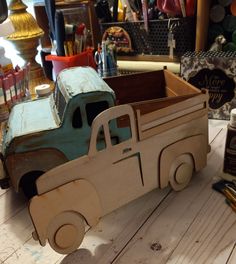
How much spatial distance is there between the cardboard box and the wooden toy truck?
17 cm

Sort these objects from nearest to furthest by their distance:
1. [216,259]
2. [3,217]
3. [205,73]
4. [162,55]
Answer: [216,259], [3,217], [205,73], [162,55]

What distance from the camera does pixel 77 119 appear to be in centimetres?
44

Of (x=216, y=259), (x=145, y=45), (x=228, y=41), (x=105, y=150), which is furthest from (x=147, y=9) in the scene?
(x=216, y=259)

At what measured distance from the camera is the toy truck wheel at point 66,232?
1.24 feet

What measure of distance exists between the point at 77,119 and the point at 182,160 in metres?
0.17

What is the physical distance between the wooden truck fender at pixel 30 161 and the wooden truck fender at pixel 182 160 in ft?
0.48

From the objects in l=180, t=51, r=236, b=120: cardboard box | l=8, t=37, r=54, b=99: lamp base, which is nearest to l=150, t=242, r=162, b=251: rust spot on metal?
l=180, t=51, r=236, b=120: cardboard box

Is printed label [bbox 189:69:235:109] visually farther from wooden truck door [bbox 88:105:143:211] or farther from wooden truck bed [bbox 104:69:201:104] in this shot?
wooden truck door [bbox 88:105:143:211]

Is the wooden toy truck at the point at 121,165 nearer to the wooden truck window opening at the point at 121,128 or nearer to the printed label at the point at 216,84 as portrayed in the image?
the wooden truck window opening at the point at 121,128

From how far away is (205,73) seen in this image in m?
0.67

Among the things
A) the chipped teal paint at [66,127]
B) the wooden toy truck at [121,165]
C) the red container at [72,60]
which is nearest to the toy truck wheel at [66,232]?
the wooden toy truck at [121,165]

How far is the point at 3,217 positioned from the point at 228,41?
595mm

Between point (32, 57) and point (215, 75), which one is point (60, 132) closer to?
point (215, 75)

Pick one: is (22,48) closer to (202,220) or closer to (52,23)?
(52,23)
